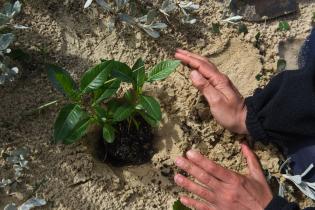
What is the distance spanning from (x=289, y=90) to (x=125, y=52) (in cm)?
72

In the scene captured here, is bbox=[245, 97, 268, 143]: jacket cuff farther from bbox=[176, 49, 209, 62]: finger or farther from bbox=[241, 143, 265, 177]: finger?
bbox=[176, 49, 209, 62]: finger

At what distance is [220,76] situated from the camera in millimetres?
2049

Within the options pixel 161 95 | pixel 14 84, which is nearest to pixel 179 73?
pixel 161 95

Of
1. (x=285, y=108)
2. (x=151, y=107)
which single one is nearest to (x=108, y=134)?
(x=151, y=107)

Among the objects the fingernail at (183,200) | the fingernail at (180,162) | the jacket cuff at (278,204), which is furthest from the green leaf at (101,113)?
the jacket cuff at (278,204)

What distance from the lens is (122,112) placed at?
71.4 inches

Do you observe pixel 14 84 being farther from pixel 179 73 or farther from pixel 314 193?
pixel 314 193

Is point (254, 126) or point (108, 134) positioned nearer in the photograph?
point (108, 134)

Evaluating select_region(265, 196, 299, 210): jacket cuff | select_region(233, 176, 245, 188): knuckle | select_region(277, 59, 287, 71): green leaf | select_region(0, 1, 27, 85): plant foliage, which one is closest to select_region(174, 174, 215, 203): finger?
select_region(233, 176, 245, 188): knuckle

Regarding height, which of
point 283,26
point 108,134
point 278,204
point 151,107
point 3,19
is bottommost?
point 278,204

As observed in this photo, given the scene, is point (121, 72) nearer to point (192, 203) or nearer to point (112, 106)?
point (112, 106)

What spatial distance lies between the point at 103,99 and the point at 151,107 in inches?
7.3

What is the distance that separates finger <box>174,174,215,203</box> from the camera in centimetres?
192

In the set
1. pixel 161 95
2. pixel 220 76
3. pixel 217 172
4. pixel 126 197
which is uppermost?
pixel 220 76
